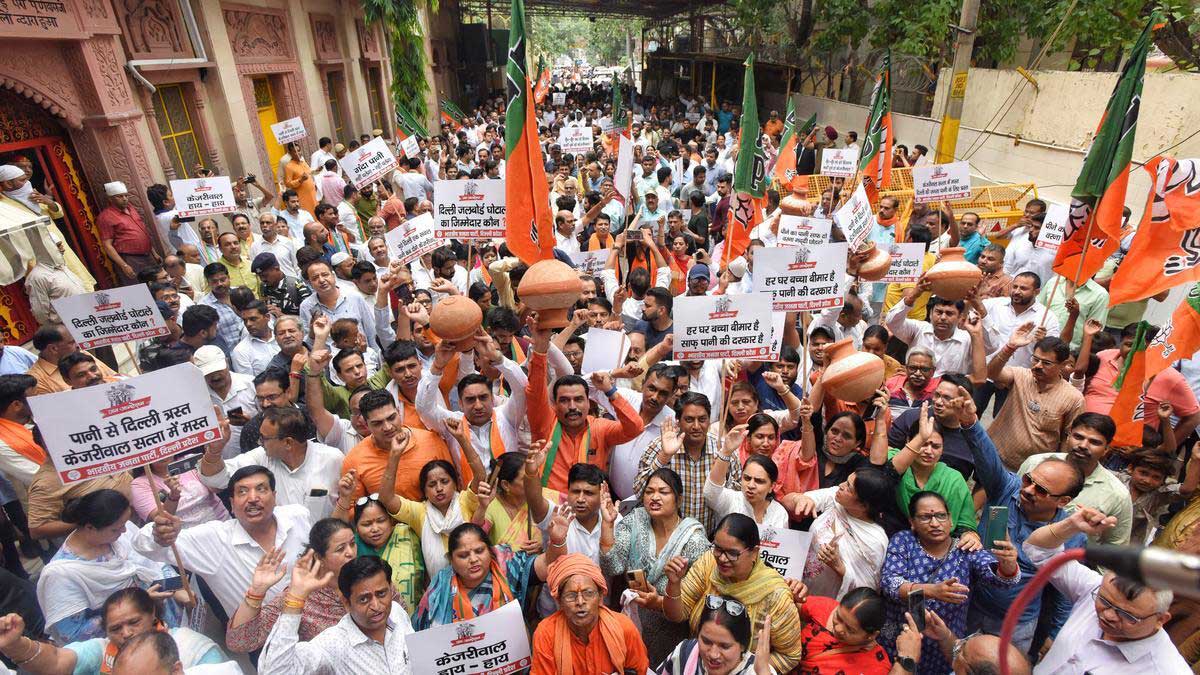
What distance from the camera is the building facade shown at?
7.17 metres

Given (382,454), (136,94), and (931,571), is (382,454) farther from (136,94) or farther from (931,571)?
(136,94)

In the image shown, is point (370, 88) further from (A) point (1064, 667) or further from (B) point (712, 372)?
(A) point (1064, 667)

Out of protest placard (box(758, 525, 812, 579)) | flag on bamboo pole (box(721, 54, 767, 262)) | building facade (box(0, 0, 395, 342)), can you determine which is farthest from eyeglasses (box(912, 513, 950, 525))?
building facade (box(0, 0, 395, 342))

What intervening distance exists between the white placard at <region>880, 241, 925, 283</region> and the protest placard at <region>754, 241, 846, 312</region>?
4.53ft

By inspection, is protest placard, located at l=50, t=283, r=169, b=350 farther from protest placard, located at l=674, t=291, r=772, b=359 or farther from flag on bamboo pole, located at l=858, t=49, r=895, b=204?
flag on bamboo pole, located at l=858, t=49, r=895, b=204

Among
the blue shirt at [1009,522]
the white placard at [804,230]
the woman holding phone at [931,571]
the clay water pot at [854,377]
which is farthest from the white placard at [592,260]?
the woman holding phone at [931,571]

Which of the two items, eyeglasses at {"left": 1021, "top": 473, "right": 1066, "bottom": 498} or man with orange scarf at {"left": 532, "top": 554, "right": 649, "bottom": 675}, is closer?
man with orange scarf at {"left": 532, "top": 554, "right": 649, "bottom": 675}

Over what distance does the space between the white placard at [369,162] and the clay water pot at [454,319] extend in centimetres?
521

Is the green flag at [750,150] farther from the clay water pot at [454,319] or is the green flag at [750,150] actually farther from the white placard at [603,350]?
the clay water pot at [454,319]

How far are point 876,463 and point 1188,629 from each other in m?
1.54

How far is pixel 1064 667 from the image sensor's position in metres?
2.62

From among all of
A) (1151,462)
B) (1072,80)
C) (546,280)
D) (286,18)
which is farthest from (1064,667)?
(286,18)

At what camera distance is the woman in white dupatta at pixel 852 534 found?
312 cm

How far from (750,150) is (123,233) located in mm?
7397
